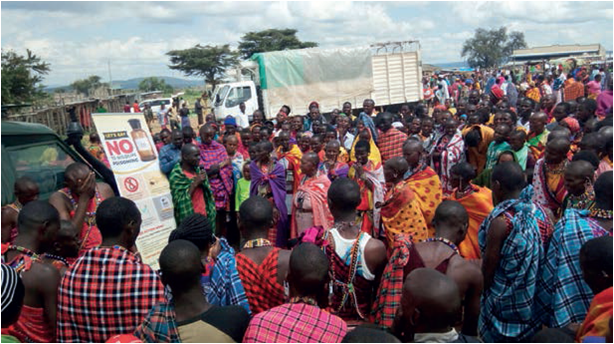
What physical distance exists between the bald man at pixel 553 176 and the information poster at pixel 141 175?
375 centimetres

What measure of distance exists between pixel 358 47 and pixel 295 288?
19607 mm

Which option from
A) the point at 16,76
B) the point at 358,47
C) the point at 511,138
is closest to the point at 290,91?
the point at 358,47

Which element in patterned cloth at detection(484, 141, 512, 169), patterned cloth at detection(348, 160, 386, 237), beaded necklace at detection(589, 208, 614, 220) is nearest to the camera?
beaded necklace at detection(589, 208, 614, 220)

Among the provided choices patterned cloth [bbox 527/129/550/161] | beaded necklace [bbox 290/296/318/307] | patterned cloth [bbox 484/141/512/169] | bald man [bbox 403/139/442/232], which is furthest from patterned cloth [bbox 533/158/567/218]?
beaded necklace [bbox 290/296/318/307]

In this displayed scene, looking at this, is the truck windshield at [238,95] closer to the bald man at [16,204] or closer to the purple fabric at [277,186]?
the purple fabric at [277,186]

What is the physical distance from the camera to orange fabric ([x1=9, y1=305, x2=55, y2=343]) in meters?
2.72

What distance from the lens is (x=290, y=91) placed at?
1992 centimetres

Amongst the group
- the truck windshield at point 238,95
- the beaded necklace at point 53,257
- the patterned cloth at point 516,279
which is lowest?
the patterned cloth at point 516,279

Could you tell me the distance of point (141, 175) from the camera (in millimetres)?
5473

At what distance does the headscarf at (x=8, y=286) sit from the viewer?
2.32 meters

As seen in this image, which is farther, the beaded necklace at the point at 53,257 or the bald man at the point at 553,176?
the bald man at the point at 553,176

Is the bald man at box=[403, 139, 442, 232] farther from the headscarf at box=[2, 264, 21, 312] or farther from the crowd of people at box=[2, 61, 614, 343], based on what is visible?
the headscarf at box=[2, 264, 21, 312]

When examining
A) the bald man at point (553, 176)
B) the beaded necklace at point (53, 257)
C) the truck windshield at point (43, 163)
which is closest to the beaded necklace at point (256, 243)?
the beaded necklace at point (53, 257)

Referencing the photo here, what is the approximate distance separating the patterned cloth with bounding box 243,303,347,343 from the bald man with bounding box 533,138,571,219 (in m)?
3.08
